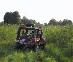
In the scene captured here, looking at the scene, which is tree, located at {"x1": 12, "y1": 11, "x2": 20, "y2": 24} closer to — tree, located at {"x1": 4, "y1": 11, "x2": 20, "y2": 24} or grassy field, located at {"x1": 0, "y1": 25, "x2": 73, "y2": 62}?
tree, located at {"x1": 4, "y1": 11, "x2": 20, "y2": 24}

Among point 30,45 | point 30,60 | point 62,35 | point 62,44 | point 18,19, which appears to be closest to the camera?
point 30,60

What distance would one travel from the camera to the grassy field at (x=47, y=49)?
52.9ft

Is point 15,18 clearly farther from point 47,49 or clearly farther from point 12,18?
point 47,49

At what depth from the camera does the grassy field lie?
16.1 metres

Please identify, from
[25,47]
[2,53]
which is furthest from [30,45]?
[2,53]

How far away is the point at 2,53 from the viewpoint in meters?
18.6

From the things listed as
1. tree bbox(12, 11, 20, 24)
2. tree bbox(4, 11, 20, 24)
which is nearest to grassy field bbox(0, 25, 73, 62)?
tree bbox(4, 11, 20, 24)

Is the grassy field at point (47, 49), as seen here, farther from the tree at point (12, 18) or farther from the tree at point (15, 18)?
the tree at point (15, 18)

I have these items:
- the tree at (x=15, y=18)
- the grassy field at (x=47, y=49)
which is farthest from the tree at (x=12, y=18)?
the grassy field at (x=47, y=49)

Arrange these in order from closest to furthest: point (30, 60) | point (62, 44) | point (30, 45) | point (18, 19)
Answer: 1. point (30, 60)
2. point (30, 45)
3. point (62, 44)
4. point (18, 19)

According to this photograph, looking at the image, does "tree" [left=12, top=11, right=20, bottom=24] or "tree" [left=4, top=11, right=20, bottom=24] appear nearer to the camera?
"tree" [left=4, top=11, right=20, bottom=24]

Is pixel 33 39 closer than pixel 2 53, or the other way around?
pixel 2 53

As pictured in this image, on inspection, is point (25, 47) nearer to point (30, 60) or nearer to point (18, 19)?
point (30, 60)

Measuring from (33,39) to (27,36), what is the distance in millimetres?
518
